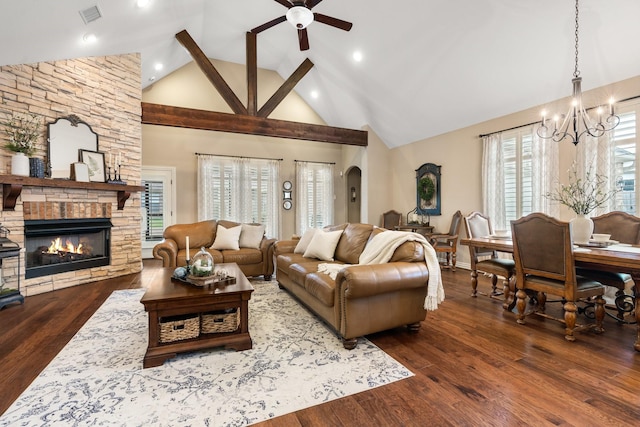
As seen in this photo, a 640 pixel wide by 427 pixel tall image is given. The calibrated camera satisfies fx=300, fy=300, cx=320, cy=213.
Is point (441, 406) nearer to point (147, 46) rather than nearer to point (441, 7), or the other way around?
point (441, 7)

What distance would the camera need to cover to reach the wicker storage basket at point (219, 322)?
237cm

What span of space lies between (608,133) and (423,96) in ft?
8.67

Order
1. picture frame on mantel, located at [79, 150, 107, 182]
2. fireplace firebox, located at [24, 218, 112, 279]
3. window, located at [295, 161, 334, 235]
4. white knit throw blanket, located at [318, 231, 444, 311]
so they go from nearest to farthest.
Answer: white knit throw blanket, located at [318, 231, 444, 311] < fireplace firebox, located at [24, 218, 112, 279] < picture frame on mantel, located at [79, 150, 107, 182] < window, located at [295, 161, 334, 235]

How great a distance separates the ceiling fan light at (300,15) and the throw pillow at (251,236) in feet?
9.81

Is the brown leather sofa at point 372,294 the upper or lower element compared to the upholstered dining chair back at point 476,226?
lower

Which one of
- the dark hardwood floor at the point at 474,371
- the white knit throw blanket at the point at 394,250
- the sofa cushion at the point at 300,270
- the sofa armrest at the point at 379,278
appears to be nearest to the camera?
the dark hardwood floor at the point at 474,371

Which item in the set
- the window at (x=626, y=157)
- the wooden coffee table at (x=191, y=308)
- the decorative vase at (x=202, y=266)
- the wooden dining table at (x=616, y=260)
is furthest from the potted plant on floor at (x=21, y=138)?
the window at (x=626, y=157)

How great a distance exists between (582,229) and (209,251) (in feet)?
14.8

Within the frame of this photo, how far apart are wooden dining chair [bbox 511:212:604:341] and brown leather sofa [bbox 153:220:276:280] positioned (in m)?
3.25

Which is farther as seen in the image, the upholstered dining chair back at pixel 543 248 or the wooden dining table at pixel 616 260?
the upholstered dining chair back at pixel 543 248

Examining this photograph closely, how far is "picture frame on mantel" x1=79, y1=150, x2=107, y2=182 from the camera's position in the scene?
4.41 meters

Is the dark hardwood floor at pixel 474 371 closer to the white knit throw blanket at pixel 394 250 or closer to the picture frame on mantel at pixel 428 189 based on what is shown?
the white knit throw blanket at pixel 394 250

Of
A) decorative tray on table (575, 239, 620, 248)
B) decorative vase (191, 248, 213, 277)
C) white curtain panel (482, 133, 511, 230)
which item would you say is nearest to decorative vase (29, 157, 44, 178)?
decorative vase (191, 248, 213, 277)

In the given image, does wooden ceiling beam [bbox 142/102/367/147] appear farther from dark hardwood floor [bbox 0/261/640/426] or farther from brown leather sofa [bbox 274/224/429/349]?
brown leather sofa [bbox 274/224/429/349]
